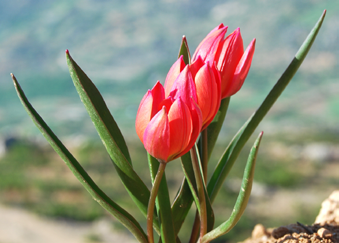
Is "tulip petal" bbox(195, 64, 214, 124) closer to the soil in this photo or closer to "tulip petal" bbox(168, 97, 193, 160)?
"tulip petal" bbox(168, 97, 193, 160)

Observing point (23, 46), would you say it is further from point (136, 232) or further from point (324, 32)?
point (136, 232)

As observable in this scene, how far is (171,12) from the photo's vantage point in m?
15.2

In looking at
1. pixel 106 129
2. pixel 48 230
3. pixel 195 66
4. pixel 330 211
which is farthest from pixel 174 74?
pixel 48 230

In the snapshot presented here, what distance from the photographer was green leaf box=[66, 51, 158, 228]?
0.73m

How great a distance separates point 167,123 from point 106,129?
192 millimetres

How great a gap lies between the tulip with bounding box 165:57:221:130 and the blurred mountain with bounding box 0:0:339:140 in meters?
6.75

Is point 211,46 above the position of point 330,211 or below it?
above

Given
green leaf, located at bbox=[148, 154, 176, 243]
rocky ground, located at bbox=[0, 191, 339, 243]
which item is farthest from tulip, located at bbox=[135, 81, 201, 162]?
rocky ground, located at bbox=[0, 191, 339, 243]

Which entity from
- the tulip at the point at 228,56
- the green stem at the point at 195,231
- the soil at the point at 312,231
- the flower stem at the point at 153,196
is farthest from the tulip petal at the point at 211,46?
the soil at the point at 312,231

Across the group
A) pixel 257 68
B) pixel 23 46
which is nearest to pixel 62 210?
pixel 257 68

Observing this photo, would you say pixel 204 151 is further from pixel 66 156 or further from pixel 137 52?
pixel 137 52

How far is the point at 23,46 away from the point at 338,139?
12426 millimetres

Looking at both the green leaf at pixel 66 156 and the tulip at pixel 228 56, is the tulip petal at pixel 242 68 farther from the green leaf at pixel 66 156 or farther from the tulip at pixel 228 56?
the green leaf at pixel 66 156

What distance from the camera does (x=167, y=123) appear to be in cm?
58
